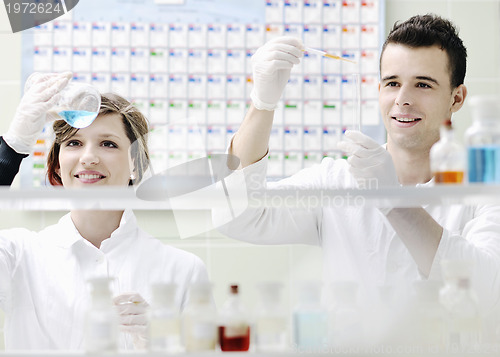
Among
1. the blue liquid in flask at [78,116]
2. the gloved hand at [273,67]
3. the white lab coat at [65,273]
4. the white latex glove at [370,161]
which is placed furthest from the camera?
the white lab coat at [65,273]

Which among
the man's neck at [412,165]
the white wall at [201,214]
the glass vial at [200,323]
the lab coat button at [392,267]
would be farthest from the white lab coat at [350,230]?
the white wall at [201,214]

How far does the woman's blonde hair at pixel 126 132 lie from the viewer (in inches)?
73.7

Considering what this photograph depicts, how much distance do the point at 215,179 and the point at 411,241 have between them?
475mm

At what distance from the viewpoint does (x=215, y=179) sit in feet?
3.81

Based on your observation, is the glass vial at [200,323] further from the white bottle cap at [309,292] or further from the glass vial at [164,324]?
the white bottle cap at [309,292]

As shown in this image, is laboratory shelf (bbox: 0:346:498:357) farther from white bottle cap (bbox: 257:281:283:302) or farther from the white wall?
the white wall

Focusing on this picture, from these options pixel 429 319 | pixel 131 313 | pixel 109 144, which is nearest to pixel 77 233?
pixel 109 144

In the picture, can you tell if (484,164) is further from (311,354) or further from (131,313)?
(131,313)

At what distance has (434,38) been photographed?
5.97 ft

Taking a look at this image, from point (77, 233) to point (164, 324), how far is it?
94cm

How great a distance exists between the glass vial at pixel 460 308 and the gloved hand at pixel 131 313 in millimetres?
636

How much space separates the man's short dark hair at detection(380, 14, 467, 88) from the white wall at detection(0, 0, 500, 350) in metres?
0.79

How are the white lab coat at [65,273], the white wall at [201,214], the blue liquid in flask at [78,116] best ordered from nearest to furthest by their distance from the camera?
the blue liquid in flask at [78,116] → the white lab coat at [65,273] → the white wall at [201,214]

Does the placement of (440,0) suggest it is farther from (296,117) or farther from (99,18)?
(99,18)
